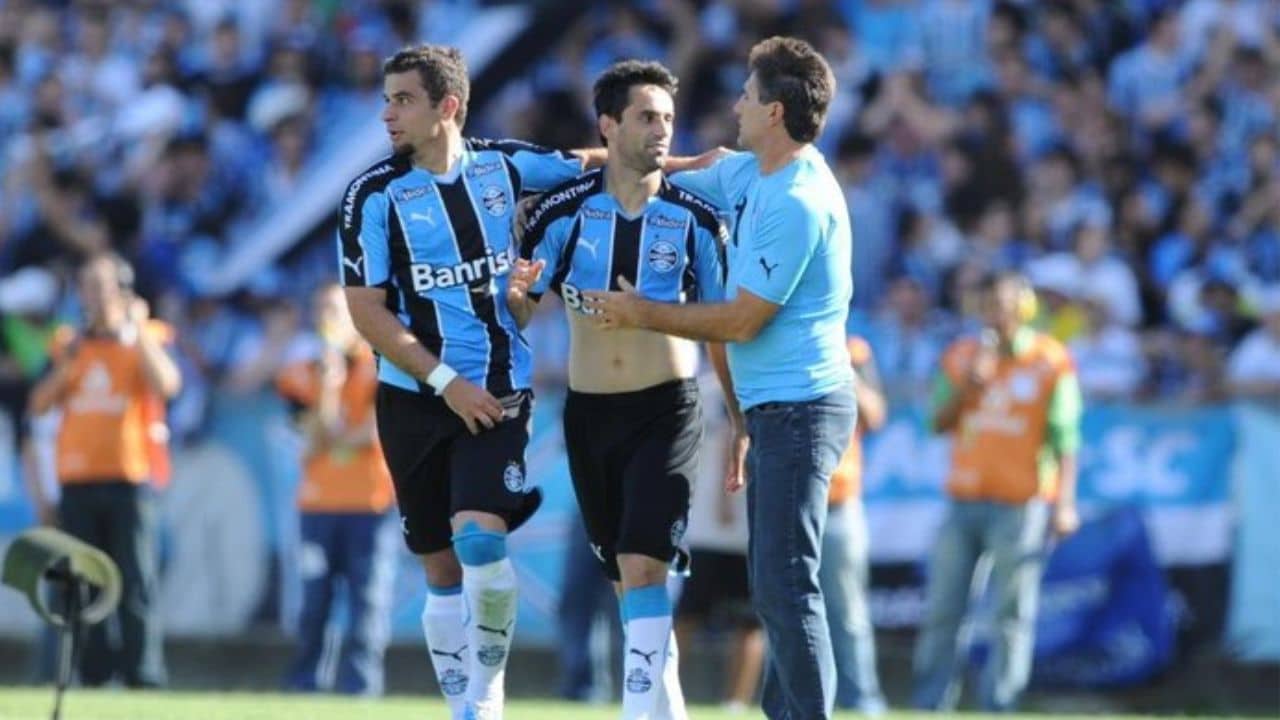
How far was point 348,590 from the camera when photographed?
15609 millimetres

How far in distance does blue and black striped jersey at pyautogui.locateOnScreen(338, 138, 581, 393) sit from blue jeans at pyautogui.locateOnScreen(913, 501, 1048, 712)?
18.4 feet

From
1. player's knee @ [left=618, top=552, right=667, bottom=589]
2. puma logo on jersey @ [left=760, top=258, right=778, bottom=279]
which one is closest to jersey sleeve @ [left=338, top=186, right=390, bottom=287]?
player's knee @ [left=618, top=552, right=667, bottom=589]

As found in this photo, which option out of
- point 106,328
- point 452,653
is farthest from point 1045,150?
point 452,653

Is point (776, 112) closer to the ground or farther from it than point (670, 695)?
farther from it

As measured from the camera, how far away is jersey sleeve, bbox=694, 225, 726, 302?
33.0 feet

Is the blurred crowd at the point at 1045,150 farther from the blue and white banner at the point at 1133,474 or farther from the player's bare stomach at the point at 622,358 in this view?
the player's bare stomach at the point at 622,358

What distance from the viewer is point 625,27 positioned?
19859 millimetres

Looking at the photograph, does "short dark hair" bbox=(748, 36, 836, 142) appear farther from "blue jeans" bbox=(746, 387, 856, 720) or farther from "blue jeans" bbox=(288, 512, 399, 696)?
"blue jeans" bbox=(288, 512, 399, 696)

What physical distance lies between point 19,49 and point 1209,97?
979cm

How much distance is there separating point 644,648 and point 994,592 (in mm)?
5774

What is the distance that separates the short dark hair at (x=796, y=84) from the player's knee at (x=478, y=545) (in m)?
1.88

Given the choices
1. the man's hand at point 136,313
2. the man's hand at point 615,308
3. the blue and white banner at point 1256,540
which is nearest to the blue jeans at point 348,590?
the man's hand at point 136,313

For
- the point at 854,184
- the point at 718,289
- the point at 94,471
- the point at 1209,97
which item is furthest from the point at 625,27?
the point at 718,289

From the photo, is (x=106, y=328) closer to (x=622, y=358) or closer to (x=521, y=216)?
(x=521, y=216)
